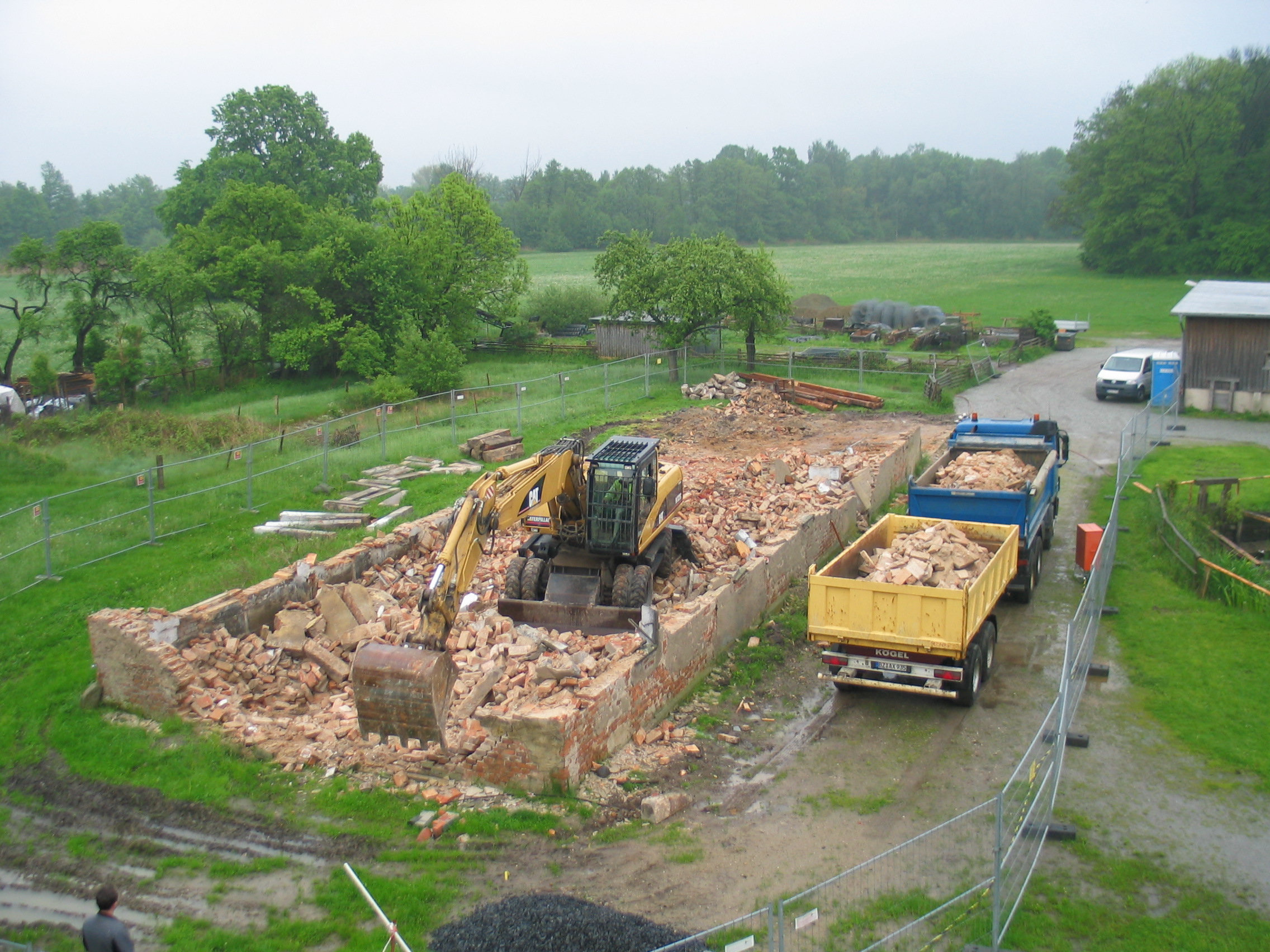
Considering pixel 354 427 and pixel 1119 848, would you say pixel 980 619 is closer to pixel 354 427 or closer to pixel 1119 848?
pixel 1119 848

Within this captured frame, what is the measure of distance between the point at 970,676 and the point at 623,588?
489cm

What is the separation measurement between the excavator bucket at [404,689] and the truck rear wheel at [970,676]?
646 centimetres

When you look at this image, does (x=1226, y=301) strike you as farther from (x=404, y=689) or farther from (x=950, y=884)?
(x=404, y=689)

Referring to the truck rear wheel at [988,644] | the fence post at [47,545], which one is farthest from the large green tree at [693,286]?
the truck rear wheel at [988,644]

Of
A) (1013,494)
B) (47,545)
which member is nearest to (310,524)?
(47,545)

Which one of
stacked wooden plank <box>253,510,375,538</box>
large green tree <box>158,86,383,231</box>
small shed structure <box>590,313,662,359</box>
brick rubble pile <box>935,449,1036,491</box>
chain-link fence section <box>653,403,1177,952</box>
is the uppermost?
large green tree <box>158,86,383,231</box>

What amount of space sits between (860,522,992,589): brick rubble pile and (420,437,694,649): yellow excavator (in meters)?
3.28

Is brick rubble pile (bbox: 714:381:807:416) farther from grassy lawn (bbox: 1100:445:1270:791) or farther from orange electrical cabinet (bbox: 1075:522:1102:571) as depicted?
orange electrical cabinet (bbox: 1075:522:1102:571)

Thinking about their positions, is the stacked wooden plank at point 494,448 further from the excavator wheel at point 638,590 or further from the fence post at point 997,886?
the fence post at point 997,886

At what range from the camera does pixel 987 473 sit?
59.0 ft

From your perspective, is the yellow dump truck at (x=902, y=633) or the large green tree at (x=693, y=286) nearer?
the yellow dump truck at (x=902, y=633)

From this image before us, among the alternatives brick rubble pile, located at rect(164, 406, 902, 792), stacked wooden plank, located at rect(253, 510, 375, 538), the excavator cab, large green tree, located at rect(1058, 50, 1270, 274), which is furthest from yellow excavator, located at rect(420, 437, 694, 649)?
large green tree, located at rect(1058, 50, 1270, 274)

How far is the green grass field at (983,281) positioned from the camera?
194 feet

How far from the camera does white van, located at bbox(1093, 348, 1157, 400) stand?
33.7 metres
